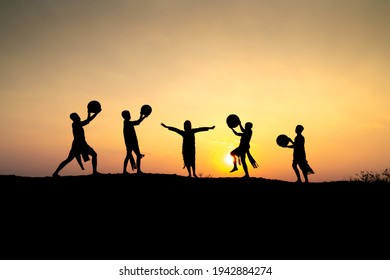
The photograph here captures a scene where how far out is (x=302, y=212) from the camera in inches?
319

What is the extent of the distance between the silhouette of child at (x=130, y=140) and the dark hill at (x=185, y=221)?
1416mm

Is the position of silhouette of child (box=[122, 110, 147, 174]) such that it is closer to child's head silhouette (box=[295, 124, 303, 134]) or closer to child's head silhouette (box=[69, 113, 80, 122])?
child's head silhouette (box=[69, 113, 80, 122])

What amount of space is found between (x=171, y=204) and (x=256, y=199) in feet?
7.81

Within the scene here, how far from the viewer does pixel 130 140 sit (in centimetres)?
1177

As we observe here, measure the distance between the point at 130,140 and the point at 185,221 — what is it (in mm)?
5289

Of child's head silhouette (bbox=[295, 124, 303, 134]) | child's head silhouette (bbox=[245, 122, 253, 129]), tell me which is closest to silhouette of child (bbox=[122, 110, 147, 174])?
child's head silhouette (bbox=[245, 122, 253, 129])

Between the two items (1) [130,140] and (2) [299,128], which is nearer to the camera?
(1) [130,140]

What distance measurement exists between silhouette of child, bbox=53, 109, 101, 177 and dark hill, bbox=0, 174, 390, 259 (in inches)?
42.6

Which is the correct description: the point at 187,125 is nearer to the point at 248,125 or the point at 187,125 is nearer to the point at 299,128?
the point at 248,125

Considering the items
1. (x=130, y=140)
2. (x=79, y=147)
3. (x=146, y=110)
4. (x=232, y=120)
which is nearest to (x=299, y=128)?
(x=232, y=120)

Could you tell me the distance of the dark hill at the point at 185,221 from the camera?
619cm

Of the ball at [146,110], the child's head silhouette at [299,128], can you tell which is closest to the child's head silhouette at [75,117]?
the ball at [146,110]

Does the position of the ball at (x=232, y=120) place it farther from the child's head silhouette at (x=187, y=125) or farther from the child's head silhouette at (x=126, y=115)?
the child's head silhouette at (x=126, y=115)

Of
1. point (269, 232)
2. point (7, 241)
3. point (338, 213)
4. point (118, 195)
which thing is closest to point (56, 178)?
point (118, 195)
